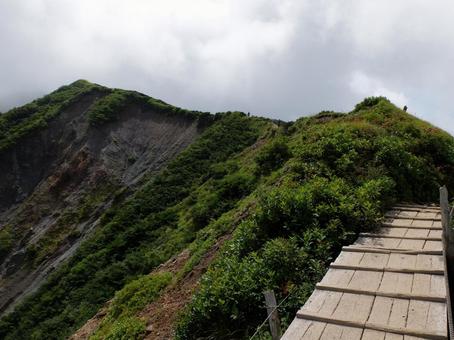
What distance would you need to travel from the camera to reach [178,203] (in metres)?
35.2

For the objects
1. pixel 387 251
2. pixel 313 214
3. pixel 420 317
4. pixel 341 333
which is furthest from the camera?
pixel 313 214

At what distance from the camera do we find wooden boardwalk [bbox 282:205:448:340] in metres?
5.20

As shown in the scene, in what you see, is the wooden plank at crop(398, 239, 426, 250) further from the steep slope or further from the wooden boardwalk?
the steep slope

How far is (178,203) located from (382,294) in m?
29.7

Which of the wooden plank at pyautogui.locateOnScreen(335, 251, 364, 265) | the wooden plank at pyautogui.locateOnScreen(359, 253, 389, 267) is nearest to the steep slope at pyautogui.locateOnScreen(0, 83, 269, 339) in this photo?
the wooden plank at pyautogui.locateOnScreen(335, 251, 364, 265)

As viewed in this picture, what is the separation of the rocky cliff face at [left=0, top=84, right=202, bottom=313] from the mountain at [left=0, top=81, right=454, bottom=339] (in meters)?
0.17

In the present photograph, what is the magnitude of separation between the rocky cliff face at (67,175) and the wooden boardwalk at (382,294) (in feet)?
106

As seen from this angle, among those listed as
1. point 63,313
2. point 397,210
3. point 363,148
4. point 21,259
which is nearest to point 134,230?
point 63,313

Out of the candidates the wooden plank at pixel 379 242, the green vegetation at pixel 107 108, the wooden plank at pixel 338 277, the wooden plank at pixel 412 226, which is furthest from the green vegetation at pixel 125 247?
the green vegetation at pixel 107 108

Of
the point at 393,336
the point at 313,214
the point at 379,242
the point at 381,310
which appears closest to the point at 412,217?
the point at 379,242

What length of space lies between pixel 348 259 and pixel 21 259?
38.1m

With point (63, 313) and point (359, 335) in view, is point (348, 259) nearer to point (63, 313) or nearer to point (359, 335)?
point (359, 335)

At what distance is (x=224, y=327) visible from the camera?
26.6 ft

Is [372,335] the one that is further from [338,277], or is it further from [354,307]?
[338,277]
